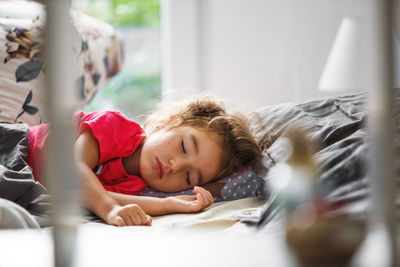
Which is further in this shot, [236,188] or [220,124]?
[220,124]

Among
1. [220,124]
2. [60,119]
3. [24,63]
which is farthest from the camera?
[24,63]

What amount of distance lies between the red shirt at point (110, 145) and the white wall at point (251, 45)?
1.55 metres

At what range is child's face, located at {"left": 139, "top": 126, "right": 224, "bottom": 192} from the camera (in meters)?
1.13

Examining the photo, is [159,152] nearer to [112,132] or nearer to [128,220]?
[112,132]

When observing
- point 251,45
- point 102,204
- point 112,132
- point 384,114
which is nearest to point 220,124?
point 112,132

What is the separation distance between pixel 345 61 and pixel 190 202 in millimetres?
1590

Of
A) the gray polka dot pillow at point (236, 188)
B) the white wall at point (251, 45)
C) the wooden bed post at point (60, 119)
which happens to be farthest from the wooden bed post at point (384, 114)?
the white wall at point (251, 45)

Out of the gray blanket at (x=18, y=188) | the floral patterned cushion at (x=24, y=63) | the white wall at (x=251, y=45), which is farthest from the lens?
the white wall at (x=251, y=45)

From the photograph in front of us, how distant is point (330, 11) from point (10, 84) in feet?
6.23

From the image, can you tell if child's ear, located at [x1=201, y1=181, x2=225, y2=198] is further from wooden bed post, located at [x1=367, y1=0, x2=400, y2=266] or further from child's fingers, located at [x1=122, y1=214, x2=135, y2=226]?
wooden bed post, located at [x1=367, y1=0, x2=400, y2=266]

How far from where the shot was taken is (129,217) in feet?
2.90

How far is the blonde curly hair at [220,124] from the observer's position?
1.19m

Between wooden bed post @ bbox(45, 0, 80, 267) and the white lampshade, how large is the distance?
6.86 feet

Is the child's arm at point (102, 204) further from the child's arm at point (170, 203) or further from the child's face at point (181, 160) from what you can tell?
the child's face at point (181, 160)
